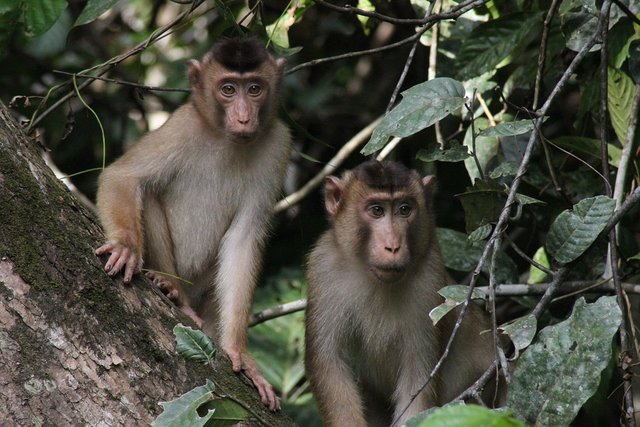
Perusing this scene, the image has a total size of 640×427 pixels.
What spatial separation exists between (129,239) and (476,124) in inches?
97.6

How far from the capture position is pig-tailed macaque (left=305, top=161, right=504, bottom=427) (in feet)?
17.7

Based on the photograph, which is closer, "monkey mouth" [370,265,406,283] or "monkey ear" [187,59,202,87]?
"monkey mouth" [370,265,406,283]

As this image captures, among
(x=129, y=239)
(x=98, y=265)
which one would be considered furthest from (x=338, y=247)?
(x=98, y=265)

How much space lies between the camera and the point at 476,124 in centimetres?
611

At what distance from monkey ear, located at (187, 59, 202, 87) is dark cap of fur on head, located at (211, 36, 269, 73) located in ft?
0.73

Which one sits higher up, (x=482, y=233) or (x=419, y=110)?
(x=419, y=110)

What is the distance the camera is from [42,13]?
5320mm

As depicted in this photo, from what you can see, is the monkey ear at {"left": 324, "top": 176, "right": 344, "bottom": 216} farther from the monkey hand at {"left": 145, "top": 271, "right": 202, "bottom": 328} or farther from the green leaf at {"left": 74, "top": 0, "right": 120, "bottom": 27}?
the green leaf at {"left": 74, "top": 0, "right": 120, "bottom": 27}

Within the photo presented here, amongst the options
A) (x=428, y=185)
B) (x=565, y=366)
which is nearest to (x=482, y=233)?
(x=565, y=366)

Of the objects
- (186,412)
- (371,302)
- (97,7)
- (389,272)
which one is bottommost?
(371,302)

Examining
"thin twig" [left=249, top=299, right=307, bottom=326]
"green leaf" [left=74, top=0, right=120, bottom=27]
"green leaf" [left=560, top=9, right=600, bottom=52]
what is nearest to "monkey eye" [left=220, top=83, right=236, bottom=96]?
"green leaf" [left=74, top=0, right=120, bottom=27]

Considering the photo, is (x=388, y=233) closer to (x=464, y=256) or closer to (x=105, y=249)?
(x=464, y=256)

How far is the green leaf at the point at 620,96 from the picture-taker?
17.9 ft

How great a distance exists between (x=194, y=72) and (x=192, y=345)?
2995 mm
